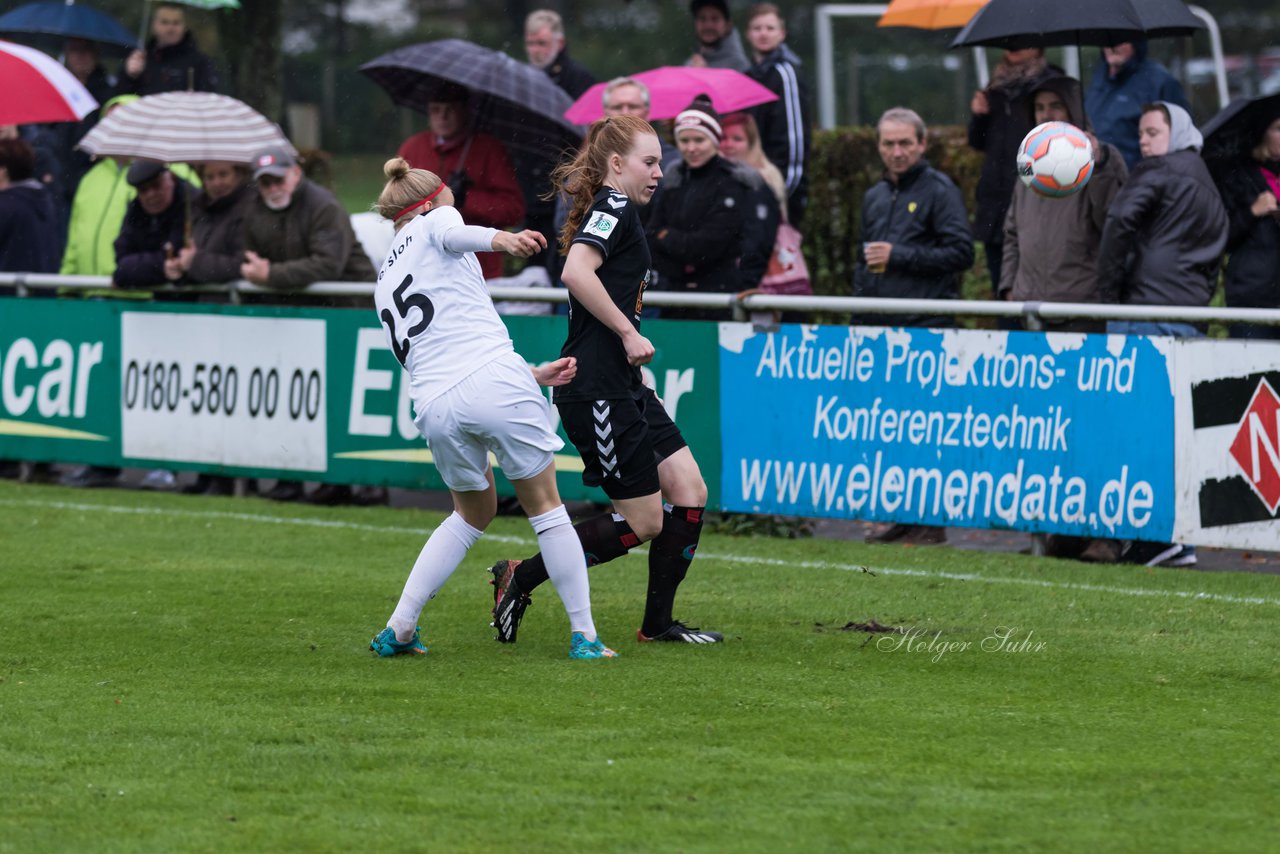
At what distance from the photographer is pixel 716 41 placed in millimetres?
13469

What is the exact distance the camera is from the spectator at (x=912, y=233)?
35.2ft

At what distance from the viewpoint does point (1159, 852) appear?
190 inches

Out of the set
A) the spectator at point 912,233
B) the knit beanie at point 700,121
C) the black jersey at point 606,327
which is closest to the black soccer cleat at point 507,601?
the black jersey at point 606,327

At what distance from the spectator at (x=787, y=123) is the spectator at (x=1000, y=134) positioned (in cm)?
131

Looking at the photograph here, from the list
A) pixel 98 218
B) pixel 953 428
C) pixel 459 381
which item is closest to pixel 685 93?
pixel 953 428

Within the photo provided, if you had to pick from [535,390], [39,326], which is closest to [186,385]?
[39,326]

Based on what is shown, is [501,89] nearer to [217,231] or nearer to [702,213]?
[702,213]

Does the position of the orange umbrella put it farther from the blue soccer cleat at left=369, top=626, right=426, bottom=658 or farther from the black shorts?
the blue soccer cleat at left=369, top=626, right=426, bottom=658

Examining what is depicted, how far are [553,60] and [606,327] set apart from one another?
689 cm

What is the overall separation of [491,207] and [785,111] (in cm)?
199

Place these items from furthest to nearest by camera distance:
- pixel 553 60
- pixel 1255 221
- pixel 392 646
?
pixel 553 60 < pixel 1255 221 < pixel 392 646

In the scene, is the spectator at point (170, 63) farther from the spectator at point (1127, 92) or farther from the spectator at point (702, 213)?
the spectator at point (1127, 92)

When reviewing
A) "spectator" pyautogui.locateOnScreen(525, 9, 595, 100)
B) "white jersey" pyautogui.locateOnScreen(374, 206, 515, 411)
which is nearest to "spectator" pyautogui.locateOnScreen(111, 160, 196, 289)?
"spectator" pyautogui.locateOnScreen(525, 9, 595, 100)

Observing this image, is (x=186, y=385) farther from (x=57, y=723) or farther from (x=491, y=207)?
(x=57, y=723)
